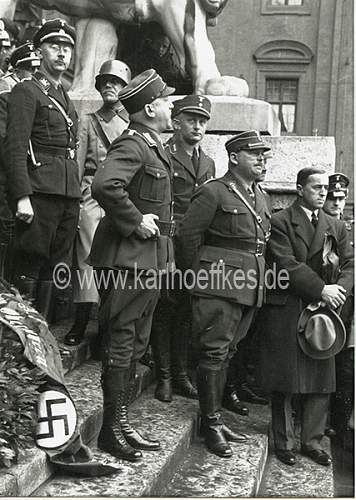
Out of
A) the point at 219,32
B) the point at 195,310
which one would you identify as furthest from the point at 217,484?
the point at 219,32

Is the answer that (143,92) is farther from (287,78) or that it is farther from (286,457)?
(287,78)

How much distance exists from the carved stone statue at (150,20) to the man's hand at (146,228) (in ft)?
9.01

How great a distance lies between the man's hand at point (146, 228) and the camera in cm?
396

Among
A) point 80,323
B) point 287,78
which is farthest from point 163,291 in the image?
point 287,78

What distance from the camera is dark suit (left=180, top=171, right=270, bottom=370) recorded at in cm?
456

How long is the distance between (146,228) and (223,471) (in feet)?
4.50

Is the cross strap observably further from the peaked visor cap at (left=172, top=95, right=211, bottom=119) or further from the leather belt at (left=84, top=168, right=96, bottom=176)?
the leather belt at (left=84, top=168, right=96, bottom=176)

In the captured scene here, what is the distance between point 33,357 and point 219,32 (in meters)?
21.4

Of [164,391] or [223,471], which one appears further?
[164,391]

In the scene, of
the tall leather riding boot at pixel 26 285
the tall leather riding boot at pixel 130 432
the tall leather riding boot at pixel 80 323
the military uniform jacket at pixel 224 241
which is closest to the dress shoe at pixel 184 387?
the tall leather riding boot at pixel 80 323

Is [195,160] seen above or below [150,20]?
below

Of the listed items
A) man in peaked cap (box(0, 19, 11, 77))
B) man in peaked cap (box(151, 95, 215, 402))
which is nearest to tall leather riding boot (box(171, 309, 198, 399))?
man in peaked cap (box(151, 95, 215, 402))

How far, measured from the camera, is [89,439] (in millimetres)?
4148

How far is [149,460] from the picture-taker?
13.0 ft
